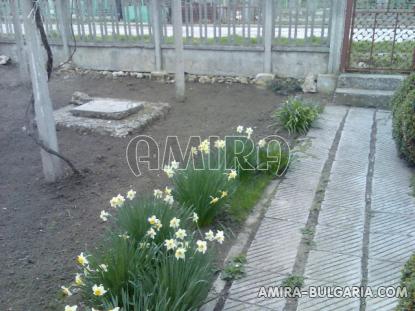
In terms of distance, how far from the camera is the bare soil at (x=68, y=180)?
9.00 ft

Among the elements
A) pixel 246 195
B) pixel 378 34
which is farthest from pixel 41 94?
pixel 378 34

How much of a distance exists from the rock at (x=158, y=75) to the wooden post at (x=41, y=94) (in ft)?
13.7

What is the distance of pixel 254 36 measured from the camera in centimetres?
741

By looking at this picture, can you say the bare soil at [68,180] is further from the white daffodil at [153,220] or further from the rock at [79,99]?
the white daffodil at [153,220]

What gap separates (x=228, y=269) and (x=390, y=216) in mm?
1414

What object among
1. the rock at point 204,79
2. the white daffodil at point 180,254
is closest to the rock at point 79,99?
the rock at point 204,79

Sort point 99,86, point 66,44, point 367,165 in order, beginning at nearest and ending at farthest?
point 367,165, point 99,86, point 66,44

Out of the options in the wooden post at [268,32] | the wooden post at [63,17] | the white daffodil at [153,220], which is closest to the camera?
the white daffodil at [153,220]

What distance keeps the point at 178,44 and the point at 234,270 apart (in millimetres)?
4353

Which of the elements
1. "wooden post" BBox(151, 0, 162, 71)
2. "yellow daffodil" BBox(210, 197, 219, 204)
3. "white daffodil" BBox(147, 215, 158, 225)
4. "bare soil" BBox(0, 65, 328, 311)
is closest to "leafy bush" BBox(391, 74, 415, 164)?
"bare soil" BBox(0, 65, 328, 311)

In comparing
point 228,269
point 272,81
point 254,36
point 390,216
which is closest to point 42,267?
point 228,269

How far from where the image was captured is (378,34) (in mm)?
6762

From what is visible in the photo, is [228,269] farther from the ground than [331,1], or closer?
closer

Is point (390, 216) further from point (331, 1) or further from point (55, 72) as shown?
point (55, 72)
